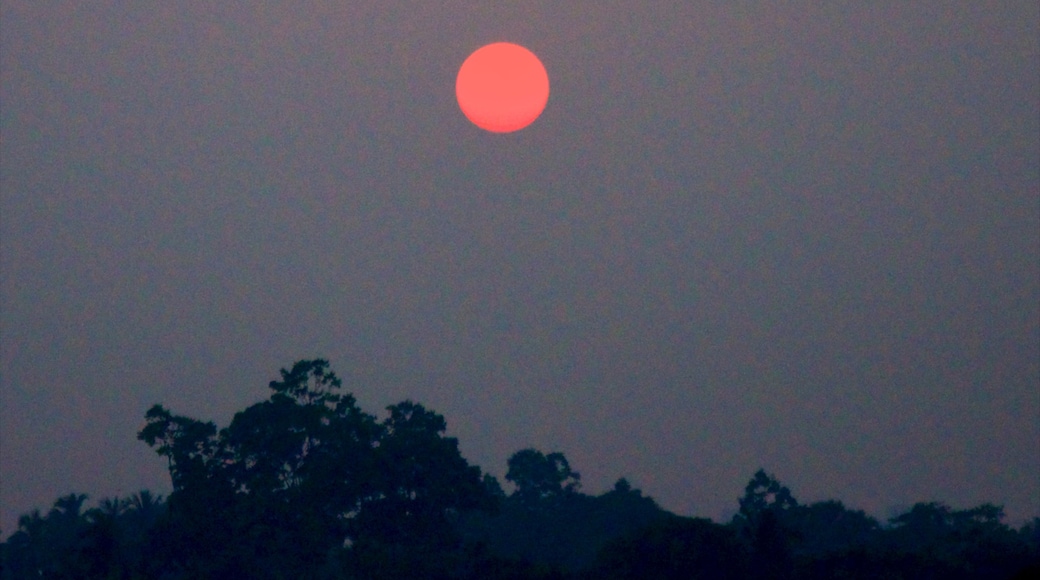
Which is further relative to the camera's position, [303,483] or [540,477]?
[540,477]

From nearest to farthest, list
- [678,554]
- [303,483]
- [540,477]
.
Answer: [678,554], [303,483], [540,477]

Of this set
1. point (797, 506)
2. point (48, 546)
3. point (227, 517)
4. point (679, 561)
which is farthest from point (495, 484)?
point (679, 561)

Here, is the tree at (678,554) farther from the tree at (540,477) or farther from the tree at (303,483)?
the tree at (540,477)

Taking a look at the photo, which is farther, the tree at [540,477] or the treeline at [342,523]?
the tree at [540,477]

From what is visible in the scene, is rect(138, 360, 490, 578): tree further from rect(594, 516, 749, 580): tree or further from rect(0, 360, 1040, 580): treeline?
rect(594, 516, 749, 580): tree

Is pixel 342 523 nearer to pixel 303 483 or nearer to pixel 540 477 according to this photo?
pixel 303 483

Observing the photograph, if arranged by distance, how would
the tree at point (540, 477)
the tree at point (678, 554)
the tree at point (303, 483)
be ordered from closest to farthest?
1. the tree at point (678, 554)
2. the tree at point (303, 483)
3. the tree at point (540, 477)

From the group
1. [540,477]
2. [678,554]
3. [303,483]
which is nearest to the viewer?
[678,554]

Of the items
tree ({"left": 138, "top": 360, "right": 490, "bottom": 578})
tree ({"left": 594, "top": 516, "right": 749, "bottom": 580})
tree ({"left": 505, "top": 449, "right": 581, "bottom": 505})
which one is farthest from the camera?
tree ({"left": 505, "top": 449, "right": 581, "bottom": 505})

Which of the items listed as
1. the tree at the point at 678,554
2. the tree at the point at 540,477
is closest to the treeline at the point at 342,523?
the tree at the point at 678,554

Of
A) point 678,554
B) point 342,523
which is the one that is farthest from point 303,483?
point 678,554

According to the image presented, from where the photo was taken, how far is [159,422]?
59.4 m

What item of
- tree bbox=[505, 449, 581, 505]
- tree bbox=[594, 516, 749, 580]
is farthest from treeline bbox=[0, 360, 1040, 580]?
tree bbox=[505, 449, 581, 505]

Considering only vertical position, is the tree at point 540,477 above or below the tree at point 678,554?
above
